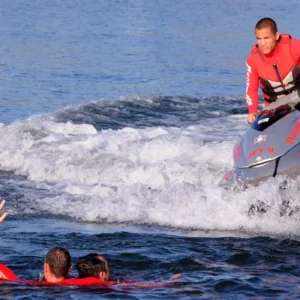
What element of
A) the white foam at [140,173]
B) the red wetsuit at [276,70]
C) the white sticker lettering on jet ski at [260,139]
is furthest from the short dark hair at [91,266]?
the red wetsuit at [276,70]

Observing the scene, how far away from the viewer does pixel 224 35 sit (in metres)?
33.1

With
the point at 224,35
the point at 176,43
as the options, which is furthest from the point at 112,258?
the point at 224,35

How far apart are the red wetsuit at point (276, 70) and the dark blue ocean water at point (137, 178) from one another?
1.07 m

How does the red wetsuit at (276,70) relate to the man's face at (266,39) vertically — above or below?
below

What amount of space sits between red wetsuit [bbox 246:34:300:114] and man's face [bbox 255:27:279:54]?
96 millimetres

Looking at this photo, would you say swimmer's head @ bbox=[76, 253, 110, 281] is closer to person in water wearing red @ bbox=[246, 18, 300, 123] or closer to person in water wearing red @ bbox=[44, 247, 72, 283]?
person in water wearing red @ bbox=[44, 247, 72, 283]

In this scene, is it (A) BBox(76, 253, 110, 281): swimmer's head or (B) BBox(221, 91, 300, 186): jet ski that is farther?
(B) BBox(221, 91, 300, 186): jet ski

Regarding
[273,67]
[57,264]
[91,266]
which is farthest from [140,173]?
[57,264]

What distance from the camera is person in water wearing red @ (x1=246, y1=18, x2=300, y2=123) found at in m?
8.75

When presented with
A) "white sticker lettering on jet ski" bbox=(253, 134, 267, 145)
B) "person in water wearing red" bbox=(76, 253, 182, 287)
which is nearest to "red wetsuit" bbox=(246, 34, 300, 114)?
"white sticker lettering on jet ski" bbox=(253, 134, 267, 145)

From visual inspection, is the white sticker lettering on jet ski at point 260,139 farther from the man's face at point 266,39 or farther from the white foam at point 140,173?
the man's face at point 266,39

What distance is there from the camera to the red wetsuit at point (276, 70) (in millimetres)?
8836

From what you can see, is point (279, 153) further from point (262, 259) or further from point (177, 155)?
point (177, 155)

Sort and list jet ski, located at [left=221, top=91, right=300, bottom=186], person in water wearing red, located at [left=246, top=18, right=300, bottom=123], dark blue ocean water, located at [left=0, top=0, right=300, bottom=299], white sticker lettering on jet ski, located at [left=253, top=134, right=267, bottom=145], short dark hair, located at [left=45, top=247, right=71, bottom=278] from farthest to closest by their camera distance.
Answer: person in water wearing red, located at [left=246, top=18, right=300, bottom=123] → white sticker lettering on jet ski, located at [left=253, top=134, right=267, bottom=145] → jet ski, located at [left=221, top=91, right=300, bottom=186] → dark blue ocean water, located at [left=0, top=0, right=300, bottom=299] → short dark hair, located at [left=45, top=247, right=71, bottom=278]
